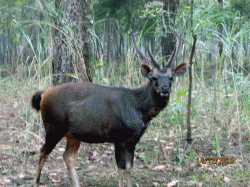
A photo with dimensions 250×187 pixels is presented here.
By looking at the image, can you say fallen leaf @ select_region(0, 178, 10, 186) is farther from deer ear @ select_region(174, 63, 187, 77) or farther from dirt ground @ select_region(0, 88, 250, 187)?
deer ear @ select_region(174, 63, 187, 77)

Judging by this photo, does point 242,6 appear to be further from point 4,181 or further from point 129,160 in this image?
point 4,181

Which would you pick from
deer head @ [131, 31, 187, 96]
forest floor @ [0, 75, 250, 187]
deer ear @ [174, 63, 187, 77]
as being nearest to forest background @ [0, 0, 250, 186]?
forest floor @ [0, 75, 250, 187]

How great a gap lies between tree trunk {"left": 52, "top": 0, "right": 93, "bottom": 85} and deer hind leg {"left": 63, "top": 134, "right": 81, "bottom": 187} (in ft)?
4.33

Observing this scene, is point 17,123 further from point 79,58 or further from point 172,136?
point 172,136

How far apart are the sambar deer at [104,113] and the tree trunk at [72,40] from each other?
121 centimetres

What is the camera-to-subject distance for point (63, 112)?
3.76 meters

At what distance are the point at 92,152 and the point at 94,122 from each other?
5.70 ft

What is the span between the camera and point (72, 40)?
197 inches

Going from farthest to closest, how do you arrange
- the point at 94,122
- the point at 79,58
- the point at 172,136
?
the point at 172,136 < the point at 79,58 < the point at 94,122

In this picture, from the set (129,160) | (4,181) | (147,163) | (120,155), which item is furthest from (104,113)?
(4,181)

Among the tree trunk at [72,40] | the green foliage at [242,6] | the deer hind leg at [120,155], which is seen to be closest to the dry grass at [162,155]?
the tree trunk at [72,40]

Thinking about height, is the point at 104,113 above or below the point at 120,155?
above

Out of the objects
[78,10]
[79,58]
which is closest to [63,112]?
[79,58]

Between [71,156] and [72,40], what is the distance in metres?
2.11
